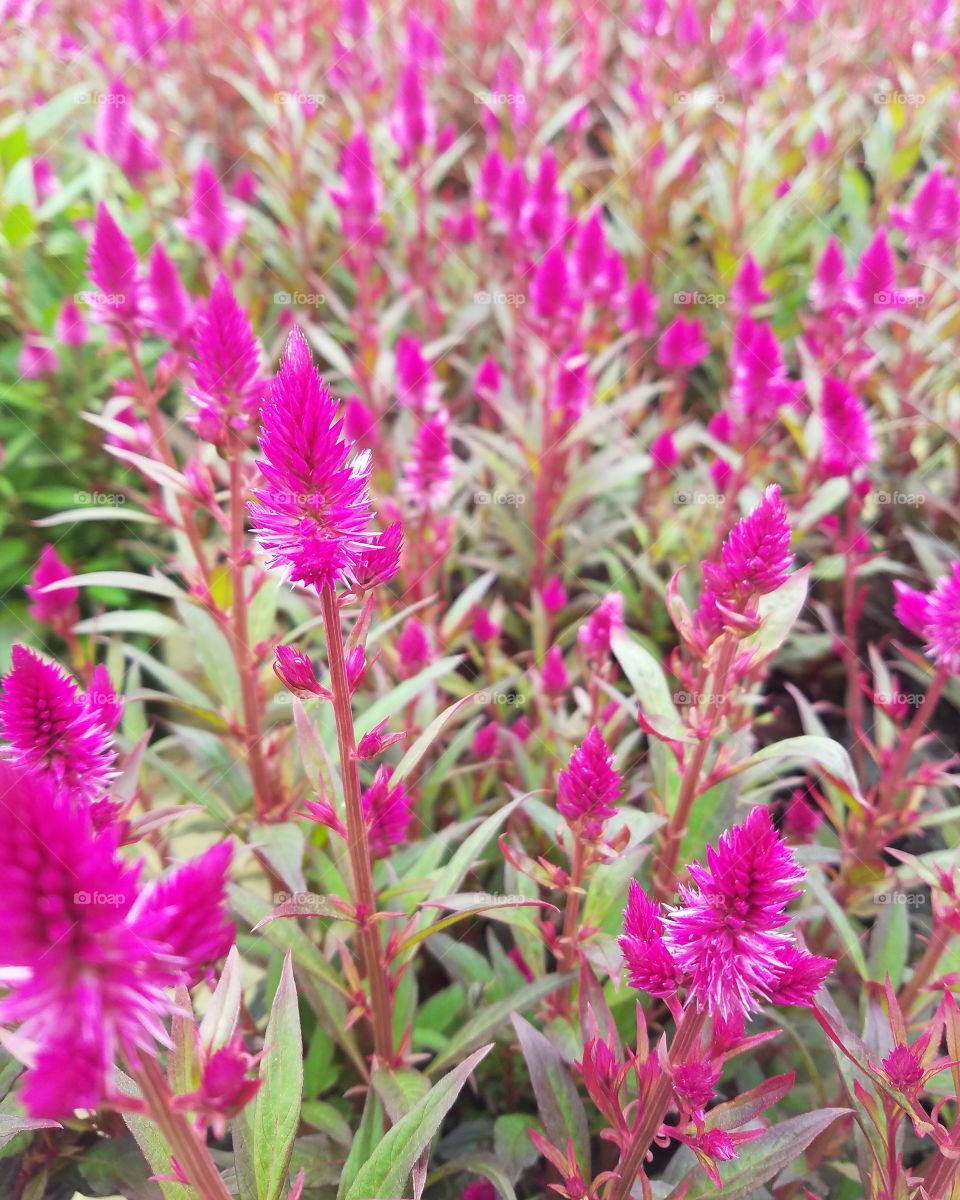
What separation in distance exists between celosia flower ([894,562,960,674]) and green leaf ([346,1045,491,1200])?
1.02 metres

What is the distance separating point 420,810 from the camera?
1.92m

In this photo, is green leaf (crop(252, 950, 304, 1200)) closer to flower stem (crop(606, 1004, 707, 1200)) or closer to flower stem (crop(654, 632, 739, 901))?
flower stem (crop(606, 1004, 707, 1200))

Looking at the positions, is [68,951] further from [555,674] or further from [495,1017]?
[555,674]

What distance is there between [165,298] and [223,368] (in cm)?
78

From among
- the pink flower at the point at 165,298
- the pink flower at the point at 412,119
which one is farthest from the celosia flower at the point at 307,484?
the pink flower at the point at 412,119

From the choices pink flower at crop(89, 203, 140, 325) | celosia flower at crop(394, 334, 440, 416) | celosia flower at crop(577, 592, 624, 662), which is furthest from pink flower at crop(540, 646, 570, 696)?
pink flower at crop(89, 203, 140, 325)

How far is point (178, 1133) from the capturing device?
774 millimetres

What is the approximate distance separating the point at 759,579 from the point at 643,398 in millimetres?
1702

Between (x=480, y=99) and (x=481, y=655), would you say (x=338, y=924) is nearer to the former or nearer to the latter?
(x=481, y=655)

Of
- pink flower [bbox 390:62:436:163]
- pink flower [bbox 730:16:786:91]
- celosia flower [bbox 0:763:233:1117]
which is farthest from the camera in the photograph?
pink flower [bbox 730:16:786:91]

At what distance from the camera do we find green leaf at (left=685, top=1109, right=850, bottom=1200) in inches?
42.9

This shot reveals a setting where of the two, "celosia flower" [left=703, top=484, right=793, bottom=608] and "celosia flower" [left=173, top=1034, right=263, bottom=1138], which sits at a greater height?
"celosia flower" [left=703, top=484, right=793, bottom=608]

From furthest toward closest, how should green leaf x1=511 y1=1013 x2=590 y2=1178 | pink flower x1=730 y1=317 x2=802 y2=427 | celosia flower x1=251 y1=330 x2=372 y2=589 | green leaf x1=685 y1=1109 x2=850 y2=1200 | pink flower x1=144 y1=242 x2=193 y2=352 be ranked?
pink flower x1=730 y1=317 x2=802 y2=427 → pink flower x1=144 y1=242 x2=193 y2=352 → green leaf x1=511 y1=1013 x2=590 y2=1178 → green leaf x1=685 y1=1109 x2=850 y2=1200 → celosia flower x1=251 y1=330 x2=372 y2=589

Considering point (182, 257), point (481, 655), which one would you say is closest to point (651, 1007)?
point (481, 655)
